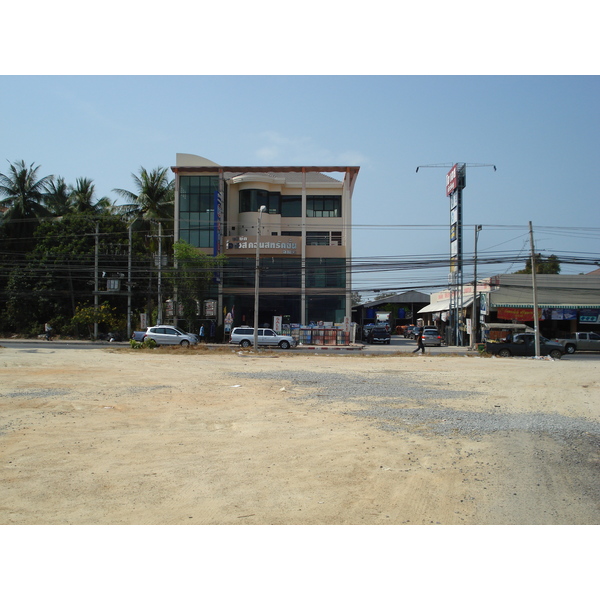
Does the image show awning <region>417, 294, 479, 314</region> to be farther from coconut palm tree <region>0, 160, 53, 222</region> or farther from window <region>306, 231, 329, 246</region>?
coconut palm tree <region>0, 160, 53, 222</region>

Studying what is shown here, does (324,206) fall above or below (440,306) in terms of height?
above

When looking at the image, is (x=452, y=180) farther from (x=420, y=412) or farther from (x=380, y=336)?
(x=420, y=412)

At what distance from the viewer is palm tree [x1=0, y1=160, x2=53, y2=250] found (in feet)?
165

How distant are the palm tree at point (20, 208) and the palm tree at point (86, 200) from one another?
11.2 ft

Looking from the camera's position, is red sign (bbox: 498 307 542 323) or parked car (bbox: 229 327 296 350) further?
red sign (bbox: 498 307 542 323)

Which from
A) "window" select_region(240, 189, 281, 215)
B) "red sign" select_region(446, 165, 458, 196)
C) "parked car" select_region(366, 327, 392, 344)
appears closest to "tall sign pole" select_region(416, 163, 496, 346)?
"red sign" select_region(446, 165, 458, 196)

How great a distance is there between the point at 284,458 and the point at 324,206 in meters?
47.7

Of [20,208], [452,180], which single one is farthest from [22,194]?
[452,180]

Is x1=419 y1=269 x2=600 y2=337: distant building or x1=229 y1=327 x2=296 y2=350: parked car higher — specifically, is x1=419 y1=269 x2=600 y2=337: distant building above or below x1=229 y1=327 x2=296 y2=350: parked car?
above

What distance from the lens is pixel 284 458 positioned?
7859 millimetres

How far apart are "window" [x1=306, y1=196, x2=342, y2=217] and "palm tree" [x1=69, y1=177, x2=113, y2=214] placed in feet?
66.0

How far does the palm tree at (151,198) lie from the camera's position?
171 ft

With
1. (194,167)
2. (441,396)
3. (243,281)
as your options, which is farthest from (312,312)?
(441,396)

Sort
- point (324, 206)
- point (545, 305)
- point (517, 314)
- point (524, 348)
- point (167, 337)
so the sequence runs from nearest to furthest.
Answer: point (524, 348) < point (167, 337) < point (545, 305) < point (517, 314) < point (324, 206)
